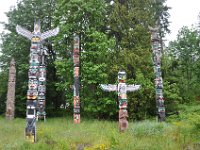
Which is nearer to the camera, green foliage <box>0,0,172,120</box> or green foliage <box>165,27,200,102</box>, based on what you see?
green foliage <box>0,0,172,120</box>

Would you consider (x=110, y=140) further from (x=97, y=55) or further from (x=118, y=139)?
(x=97, y=55)

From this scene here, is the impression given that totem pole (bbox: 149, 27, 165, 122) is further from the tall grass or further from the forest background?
the tall grass

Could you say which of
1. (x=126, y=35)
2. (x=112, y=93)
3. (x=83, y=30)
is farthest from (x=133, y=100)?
(x=83, y=30)

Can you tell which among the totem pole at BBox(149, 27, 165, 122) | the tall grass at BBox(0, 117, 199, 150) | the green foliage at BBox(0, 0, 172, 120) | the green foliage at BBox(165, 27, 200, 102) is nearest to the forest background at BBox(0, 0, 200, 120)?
the green foliage at BBox(0, 0, 172, 120)

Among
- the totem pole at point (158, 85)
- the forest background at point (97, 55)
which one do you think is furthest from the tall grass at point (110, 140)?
the forest background at point (97, 55)

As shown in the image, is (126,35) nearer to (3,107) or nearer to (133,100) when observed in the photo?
(133,100)

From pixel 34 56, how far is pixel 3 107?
19.0 m

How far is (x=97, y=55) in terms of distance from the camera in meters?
25.1

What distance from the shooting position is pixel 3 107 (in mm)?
32375

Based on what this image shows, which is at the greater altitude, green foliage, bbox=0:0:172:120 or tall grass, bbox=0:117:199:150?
green foliage, bbox=0:0:172:120

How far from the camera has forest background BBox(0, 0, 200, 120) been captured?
23.9 meters

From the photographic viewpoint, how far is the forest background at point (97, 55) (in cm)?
2392

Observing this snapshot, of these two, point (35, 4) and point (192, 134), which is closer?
point (192, 134)

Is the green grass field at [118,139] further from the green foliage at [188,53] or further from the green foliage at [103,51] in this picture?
the green foliage at [188,53]
